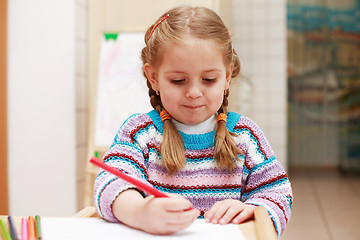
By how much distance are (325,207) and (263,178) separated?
2.47m

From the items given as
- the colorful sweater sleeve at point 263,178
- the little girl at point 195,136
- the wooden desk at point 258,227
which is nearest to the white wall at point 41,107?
the little girl at point 195,136

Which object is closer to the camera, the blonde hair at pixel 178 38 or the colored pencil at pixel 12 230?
the colored pencil at pixel 12 230

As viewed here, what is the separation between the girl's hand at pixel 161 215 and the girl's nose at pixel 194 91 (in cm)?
26

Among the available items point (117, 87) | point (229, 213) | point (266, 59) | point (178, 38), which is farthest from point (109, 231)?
point (266, 59)

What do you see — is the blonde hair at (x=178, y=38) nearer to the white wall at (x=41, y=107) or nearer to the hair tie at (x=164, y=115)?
the hair tie at (x=164, y=115)

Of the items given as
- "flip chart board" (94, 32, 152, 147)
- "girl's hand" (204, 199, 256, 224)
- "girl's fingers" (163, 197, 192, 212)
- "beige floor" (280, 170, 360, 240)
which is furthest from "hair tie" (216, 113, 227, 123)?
"beige floor" (280, 170, 360, 240)

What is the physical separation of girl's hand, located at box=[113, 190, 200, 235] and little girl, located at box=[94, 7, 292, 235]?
0.43 feet

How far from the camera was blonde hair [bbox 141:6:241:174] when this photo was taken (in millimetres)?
905

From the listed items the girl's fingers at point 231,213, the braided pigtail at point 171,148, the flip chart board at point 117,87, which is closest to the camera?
the girl's fingers at point 231,213

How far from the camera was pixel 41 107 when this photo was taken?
2.52m

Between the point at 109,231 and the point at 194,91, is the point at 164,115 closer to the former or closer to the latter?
the point at 194,91

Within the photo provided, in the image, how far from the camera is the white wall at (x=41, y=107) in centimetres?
249

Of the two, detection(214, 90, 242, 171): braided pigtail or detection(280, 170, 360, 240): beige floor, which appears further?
detection(280, 170, 360, 240): beige floor

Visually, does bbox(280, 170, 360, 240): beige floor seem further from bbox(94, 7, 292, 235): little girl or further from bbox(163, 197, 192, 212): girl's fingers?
bbox(163, 197, 192, 212): girl's fingers
